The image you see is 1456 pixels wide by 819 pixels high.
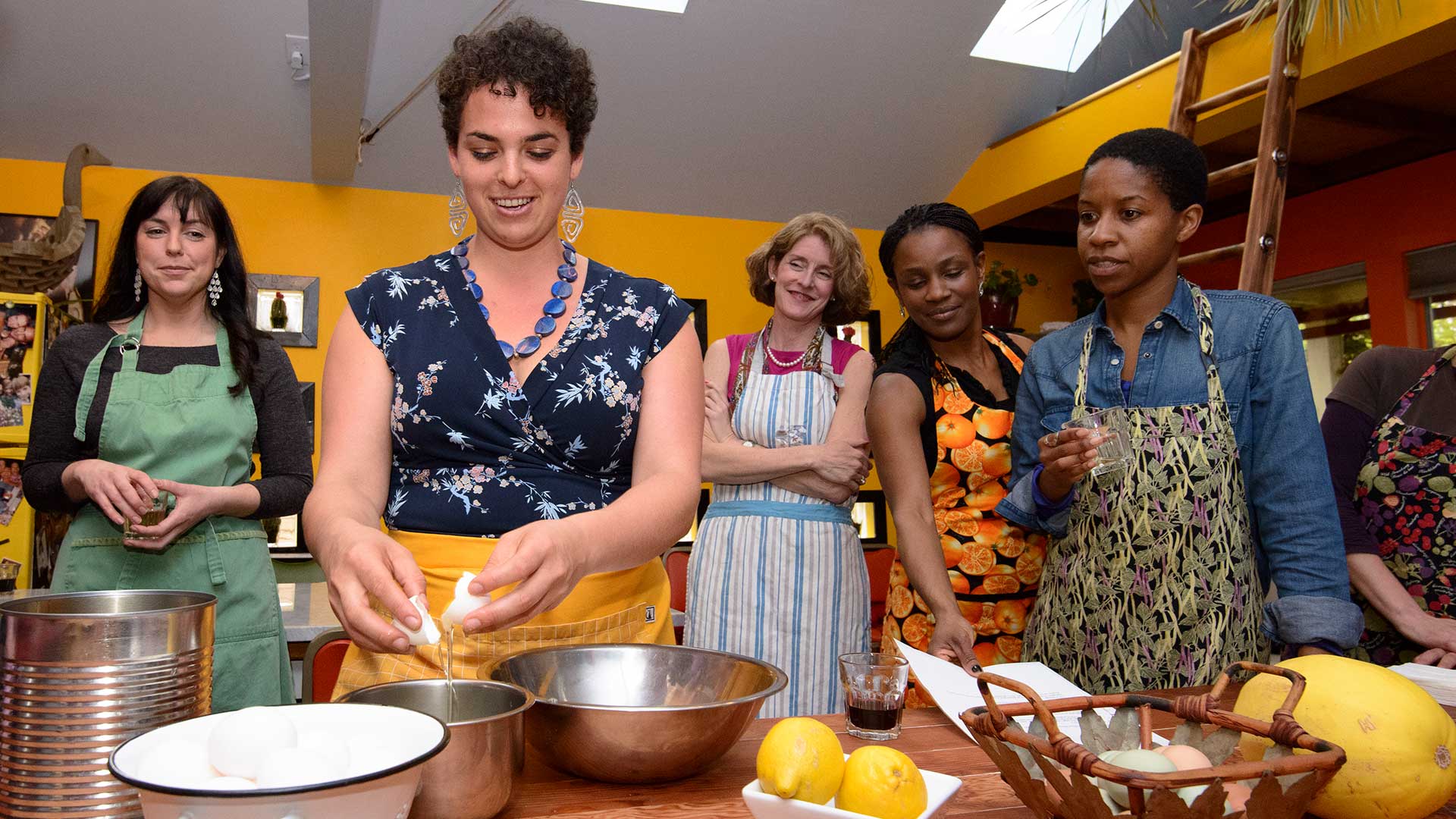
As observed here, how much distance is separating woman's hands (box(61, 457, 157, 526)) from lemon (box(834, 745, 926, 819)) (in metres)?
1.55

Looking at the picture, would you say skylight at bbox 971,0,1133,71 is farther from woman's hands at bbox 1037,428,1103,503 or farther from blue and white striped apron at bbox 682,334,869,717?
woman's hands at bbox 1037,428,1103,503

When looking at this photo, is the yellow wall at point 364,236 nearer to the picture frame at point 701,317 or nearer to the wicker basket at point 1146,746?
the picture frame at point 701,317

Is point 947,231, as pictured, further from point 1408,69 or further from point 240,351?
point 1408,69

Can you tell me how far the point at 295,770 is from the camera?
0.63m

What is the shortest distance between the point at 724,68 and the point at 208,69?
256cm

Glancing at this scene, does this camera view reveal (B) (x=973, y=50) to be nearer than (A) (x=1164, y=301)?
No

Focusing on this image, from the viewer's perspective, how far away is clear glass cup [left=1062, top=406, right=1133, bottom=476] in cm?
148

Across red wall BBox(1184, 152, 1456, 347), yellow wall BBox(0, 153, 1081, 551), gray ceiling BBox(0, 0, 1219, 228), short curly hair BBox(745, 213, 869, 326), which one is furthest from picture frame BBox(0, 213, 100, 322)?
red wall BBox(1184, 152, 1456, 347)

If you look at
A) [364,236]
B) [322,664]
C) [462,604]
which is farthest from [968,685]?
[364,236]

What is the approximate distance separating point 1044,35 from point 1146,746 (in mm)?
5567

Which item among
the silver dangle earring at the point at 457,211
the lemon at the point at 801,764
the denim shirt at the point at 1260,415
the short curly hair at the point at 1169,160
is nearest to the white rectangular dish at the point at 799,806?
the lemon at the point at 801,764

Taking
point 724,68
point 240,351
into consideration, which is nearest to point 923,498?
point 240,351

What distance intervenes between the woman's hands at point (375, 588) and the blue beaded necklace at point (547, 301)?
1.26 ft

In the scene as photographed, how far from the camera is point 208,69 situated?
4766 millimetres
